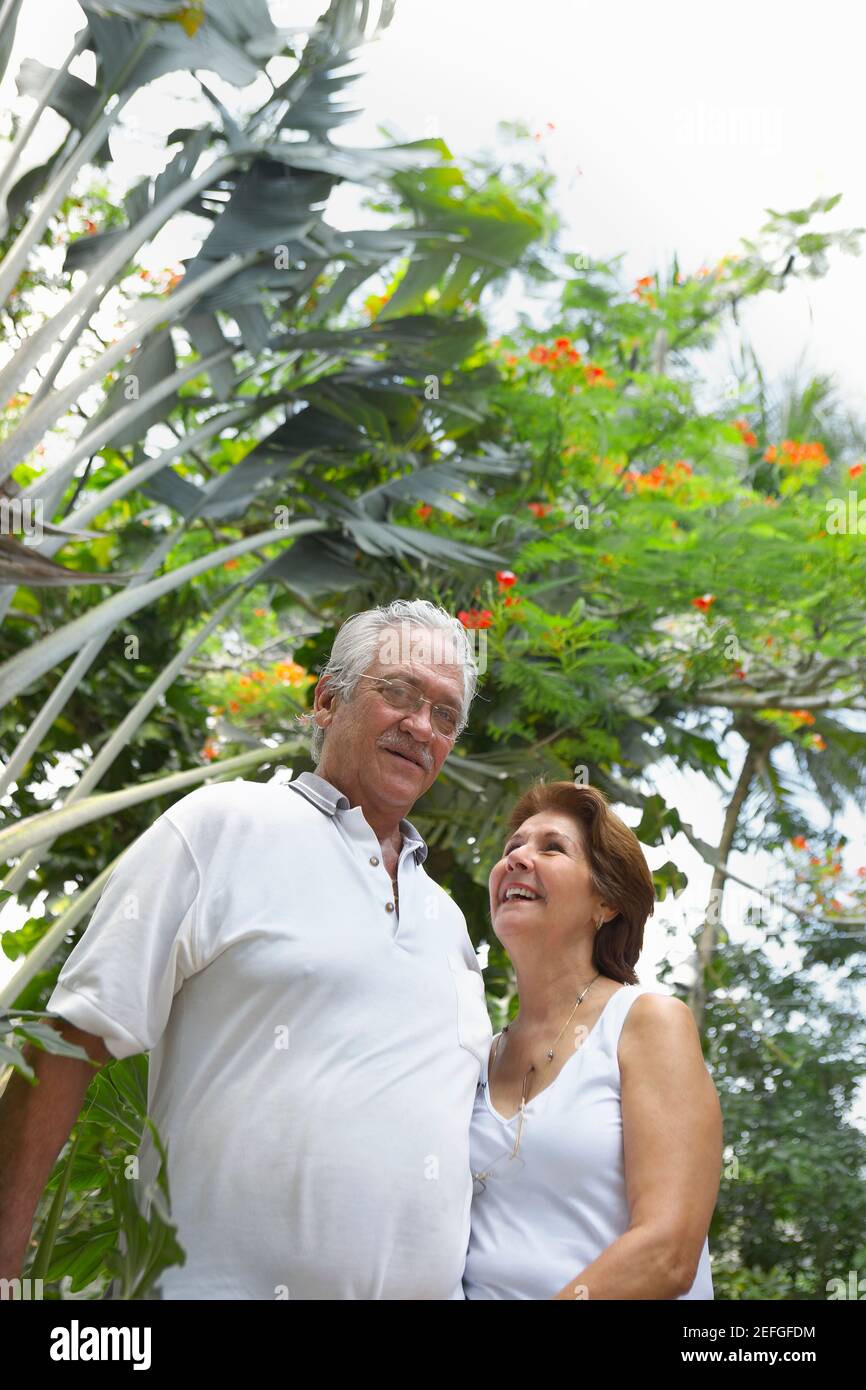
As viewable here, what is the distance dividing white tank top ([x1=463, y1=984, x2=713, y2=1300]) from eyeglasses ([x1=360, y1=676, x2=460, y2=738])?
53 centimetres

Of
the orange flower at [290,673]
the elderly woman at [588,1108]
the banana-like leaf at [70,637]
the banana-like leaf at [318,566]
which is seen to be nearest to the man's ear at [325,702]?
the elderly woman at [588,1108]

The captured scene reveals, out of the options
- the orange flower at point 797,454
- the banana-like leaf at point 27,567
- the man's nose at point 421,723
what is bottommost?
the man's nose at point 421,723

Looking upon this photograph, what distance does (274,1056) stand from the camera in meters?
1.56

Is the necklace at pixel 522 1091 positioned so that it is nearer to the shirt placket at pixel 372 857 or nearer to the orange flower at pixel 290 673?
the shirt placket at pixel 372 857

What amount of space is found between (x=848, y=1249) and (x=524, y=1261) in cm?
564

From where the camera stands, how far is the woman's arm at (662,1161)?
5.16ft

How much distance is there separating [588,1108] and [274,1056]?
18.4 inches

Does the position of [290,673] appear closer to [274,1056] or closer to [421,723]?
[421,723]

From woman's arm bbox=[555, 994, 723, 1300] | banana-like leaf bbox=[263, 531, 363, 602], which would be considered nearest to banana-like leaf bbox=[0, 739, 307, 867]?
banana-like leaf bbox=[263, 531, 363, 602]

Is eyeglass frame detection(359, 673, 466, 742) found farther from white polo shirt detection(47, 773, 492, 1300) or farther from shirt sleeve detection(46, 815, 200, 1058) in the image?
shirt sleeve detection(46, 815, 200, 1058)

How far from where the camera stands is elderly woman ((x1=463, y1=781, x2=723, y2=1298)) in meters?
1.62

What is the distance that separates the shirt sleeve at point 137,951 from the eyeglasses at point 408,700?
42cm

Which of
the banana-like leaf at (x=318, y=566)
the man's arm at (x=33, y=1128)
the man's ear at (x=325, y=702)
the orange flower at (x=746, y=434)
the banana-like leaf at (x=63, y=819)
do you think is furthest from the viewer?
the orange flower at (x=746, y=434)
